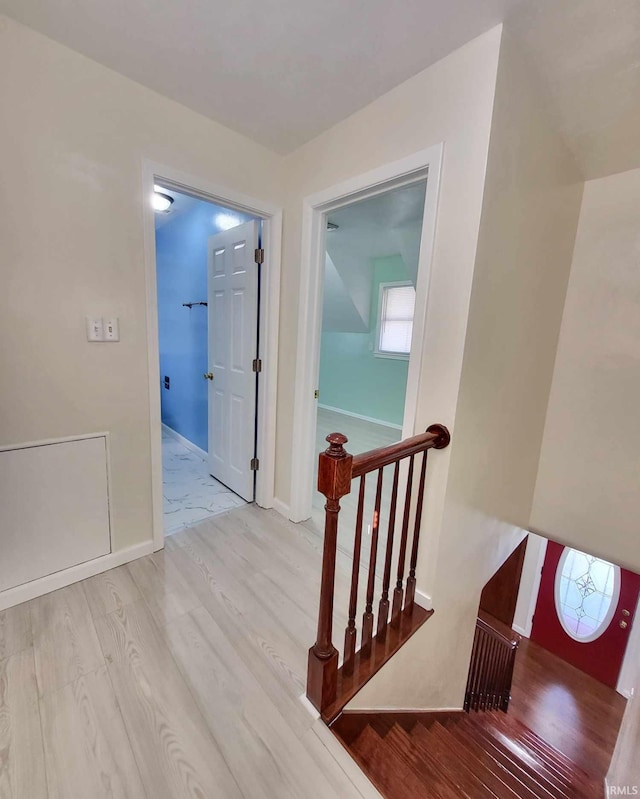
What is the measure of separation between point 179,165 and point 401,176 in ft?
3.69

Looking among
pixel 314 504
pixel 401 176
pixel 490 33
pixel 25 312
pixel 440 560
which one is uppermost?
pixel 490 33

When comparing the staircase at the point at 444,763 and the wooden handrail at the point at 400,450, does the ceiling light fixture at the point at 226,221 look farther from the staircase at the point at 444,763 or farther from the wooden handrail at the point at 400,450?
the staircase at the point at 444,763

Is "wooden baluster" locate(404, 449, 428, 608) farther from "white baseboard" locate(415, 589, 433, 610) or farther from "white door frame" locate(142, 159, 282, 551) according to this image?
"white door frame" locate(142, 159, 282, 551)

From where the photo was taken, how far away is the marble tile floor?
227 centimetres

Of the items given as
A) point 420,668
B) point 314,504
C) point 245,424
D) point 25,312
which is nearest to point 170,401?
point 245,424

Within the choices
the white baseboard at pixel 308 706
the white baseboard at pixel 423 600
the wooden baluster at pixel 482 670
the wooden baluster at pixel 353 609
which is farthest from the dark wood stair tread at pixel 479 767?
the wooden baluster at pixel 482 670

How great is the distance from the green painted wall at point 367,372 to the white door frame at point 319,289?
2.86 meters

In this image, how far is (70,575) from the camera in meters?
1.64

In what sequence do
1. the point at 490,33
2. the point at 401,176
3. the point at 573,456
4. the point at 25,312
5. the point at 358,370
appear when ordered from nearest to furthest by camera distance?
the point at 490,33, the point at 25,312, the point at 401,176, the point at 573,456, the point at 358,370

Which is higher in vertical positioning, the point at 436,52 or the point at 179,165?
the point at 436,52

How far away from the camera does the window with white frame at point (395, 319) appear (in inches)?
186

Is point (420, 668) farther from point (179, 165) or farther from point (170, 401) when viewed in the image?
point (170, 401)

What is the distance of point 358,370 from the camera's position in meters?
5.47

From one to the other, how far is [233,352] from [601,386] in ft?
8.21
